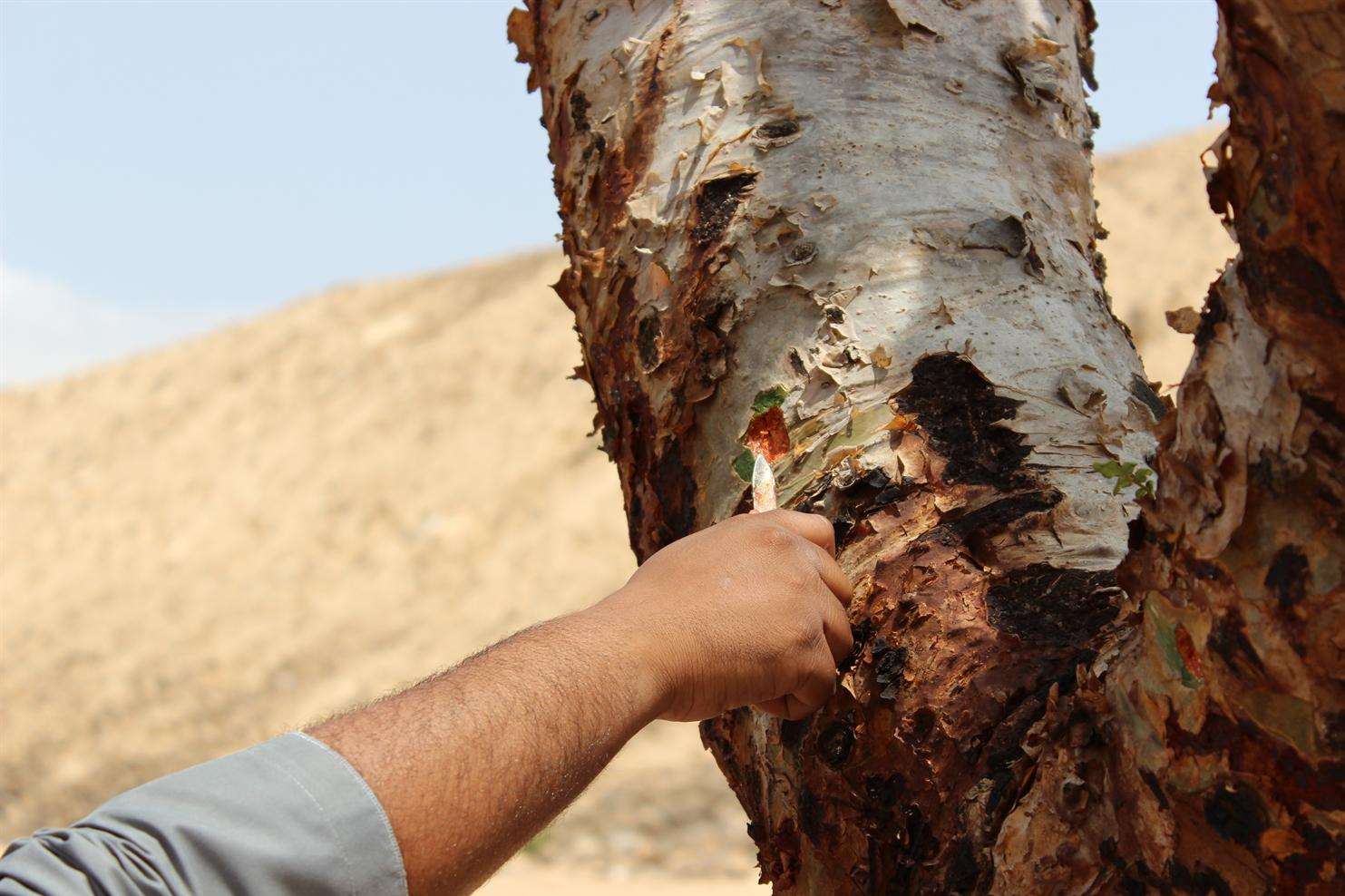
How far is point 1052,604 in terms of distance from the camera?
1.17 m

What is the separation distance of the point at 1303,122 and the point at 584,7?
3.54ft

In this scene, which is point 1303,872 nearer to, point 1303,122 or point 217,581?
point 1303,122

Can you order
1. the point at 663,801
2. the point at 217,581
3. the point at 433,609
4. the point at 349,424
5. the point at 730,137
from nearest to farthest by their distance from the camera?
the point at 730,137, the point at 663,801, the point at 433,609, the point at 217,581, the point at 349,424

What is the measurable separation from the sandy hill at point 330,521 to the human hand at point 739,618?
6184 mm

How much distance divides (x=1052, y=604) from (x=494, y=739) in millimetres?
532

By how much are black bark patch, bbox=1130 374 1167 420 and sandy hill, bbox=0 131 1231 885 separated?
609cm

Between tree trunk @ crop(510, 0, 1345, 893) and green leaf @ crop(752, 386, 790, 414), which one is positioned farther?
green leaf @ crop(752, 386, 790, 414)

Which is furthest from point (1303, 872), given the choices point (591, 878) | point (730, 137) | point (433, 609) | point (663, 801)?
point (433, 609)

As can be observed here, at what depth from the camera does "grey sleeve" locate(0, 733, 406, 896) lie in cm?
86

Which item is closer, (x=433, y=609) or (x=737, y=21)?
(x=737, y=21)

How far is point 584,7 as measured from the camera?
163cm

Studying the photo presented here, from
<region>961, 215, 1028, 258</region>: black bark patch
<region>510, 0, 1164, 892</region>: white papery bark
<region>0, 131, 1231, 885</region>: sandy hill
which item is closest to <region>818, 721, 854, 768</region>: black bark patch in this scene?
<region>510, 0, 1164, 892</region>: white papery bark

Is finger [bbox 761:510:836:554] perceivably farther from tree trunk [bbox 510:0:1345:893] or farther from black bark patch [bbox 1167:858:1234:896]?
black bark patch [bbox 1167:858:1234:896]

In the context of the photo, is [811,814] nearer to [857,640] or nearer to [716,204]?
[857,640]
